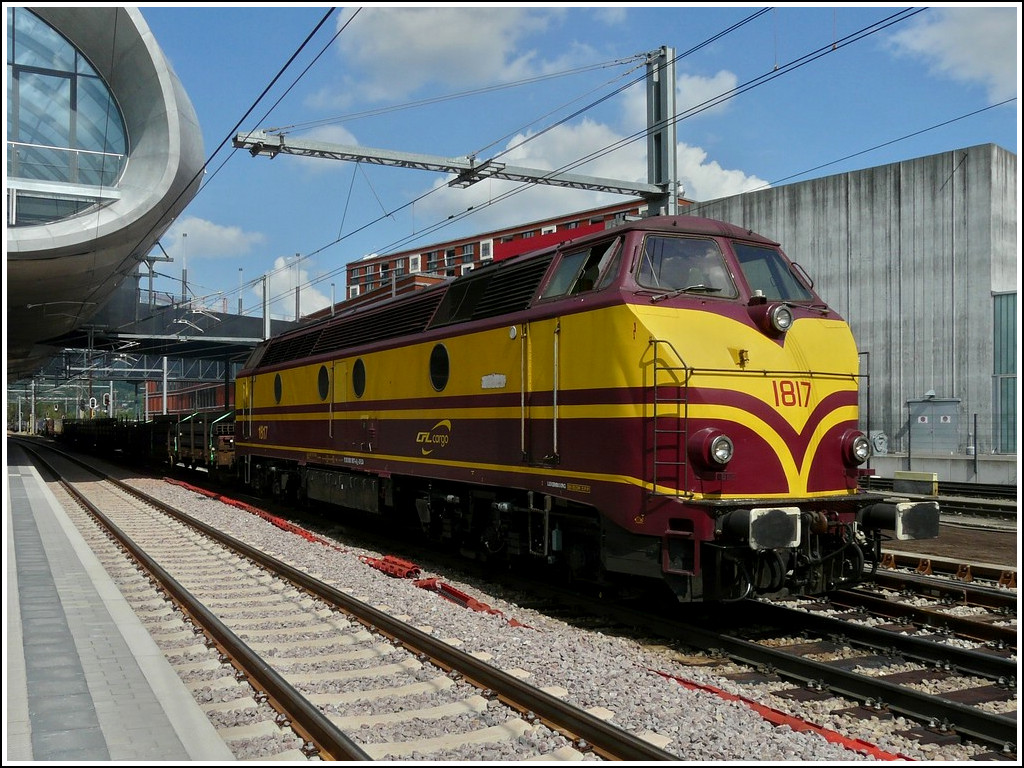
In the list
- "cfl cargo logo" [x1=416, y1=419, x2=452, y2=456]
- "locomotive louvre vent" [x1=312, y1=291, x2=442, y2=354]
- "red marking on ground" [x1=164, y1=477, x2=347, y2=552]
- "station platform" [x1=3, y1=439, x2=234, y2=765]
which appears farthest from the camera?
"red marking on ground" [x1=164, y1=477, x2=347, y2=552]

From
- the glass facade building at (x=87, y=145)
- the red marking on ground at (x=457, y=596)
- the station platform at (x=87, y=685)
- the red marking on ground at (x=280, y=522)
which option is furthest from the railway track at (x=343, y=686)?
the glass facade building at (x=87, y=145)

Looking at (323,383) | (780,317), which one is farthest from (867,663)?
(323,383)

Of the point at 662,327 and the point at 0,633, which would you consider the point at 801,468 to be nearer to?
the point at 662,327

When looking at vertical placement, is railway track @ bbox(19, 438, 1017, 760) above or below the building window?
below

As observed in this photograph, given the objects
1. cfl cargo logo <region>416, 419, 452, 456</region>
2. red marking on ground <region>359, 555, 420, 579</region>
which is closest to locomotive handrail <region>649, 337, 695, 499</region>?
cfl cargo logo <region>416, 419, 452, 456</region>

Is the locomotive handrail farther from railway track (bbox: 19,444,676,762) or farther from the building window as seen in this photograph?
the building window

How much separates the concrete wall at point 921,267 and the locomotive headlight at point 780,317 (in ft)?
65.5

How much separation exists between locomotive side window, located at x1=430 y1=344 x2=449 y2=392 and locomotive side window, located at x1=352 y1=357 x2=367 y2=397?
2.83 metres

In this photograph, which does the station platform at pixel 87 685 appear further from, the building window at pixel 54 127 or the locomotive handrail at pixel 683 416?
the building window at pixel 54 127

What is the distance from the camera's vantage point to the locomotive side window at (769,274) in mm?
9570

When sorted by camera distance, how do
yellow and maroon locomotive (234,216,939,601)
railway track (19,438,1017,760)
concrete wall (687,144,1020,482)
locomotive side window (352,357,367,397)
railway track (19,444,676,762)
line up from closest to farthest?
1. railway track (19,444,676,762)
2. railway track (19,438,1017,760)
3. yellow and maroon locomotive (234,216,939,601)
4. locomotive side window (352,357,367,397)
5. concrete wall (687,144,1020,482)

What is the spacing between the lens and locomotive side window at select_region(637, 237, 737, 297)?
354 inches

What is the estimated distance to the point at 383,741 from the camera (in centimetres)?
580

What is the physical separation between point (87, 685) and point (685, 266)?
689 cm
